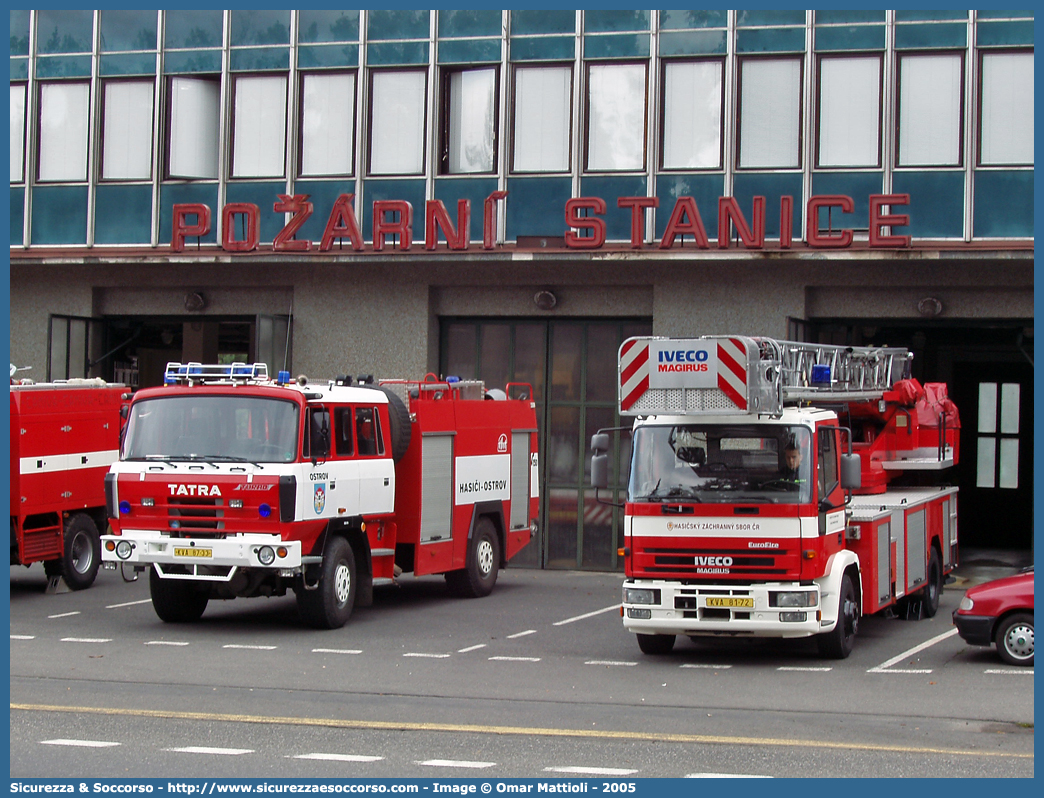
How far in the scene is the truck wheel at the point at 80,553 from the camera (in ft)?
63.3

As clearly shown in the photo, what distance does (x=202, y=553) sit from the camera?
15.0 metres

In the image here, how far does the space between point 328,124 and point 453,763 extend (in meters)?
16.8

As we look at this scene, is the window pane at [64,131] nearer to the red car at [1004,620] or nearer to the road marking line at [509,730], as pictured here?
the road marking line at [509,730]

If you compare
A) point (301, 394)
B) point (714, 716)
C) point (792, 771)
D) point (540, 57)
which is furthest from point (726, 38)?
point (792, 771)

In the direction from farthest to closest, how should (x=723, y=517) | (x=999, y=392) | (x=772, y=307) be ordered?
1. (x=999, y=392)
2. (x=772, y=307)
3. (x=723, y=517)

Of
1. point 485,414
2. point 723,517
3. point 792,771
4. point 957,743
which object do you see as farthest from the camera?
point 485,414

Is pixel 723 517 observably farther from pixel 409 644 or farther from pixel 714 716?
pixel 409 644

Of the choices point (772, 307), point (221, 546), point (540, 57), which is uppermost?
point (540, 57)

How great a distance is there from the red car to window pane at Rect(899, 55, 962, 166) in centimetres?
941

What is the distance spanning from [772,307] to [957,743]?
41.2ft

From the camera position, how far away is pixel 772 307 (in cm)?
2175

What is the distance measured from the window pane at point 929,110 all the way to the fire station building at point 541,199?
4 cm

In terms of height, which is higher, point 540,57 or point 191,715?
point 540,57

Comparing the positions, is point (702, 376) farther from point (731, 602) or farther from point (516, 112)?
point (516, 112)
